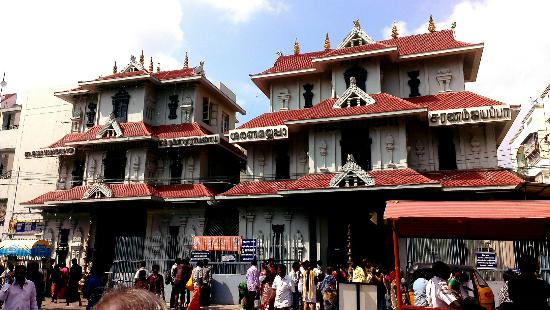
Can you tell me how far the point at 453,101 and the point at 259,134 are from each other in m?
9.10

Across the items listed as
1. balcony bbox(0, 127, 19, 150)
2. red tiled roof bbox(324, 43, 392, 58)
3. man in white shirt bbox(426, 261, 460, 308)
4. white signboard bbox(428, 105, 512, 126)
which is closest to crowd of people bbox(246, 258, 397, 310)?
man in white shirt bbox(426, 261, 460, 308)

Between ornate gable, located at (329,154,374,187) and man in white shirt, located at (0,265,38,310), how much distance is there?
39.2 ft

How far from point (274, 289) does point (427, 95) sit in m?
14.1

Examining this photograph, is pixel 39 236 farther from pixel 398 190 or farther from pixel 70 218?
pixel 398 190

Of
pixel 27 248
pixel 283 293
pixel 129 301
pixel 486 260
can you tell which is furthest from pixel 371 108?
pixel 27 248

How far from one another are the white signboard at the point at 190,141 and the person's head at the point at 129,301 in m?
20.3

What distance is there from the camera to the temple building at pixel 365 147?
57.1 feet

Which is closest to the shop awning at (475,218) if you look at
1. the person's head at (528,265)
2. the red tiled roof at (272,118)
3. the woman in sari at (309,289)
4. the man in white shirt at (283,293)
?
the person's head at (528,265)

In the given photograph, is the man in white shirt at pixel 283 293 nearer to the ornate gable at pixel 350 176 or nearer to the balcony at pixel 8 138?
the ornate gable at pixel 350 176

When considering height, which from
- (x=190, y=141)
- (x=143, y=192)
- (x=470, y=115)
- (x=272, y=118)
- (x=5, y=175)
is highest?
(x=272, y=118)

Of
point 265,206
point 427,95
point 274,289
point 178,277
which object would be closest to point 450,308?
point 274,289

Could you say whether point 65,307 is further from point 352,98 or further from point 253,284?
point 352,98

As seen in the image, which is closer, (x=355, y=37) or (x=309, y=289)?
(x=309, y=289)

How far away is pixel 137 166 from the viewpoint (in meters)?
22.9
